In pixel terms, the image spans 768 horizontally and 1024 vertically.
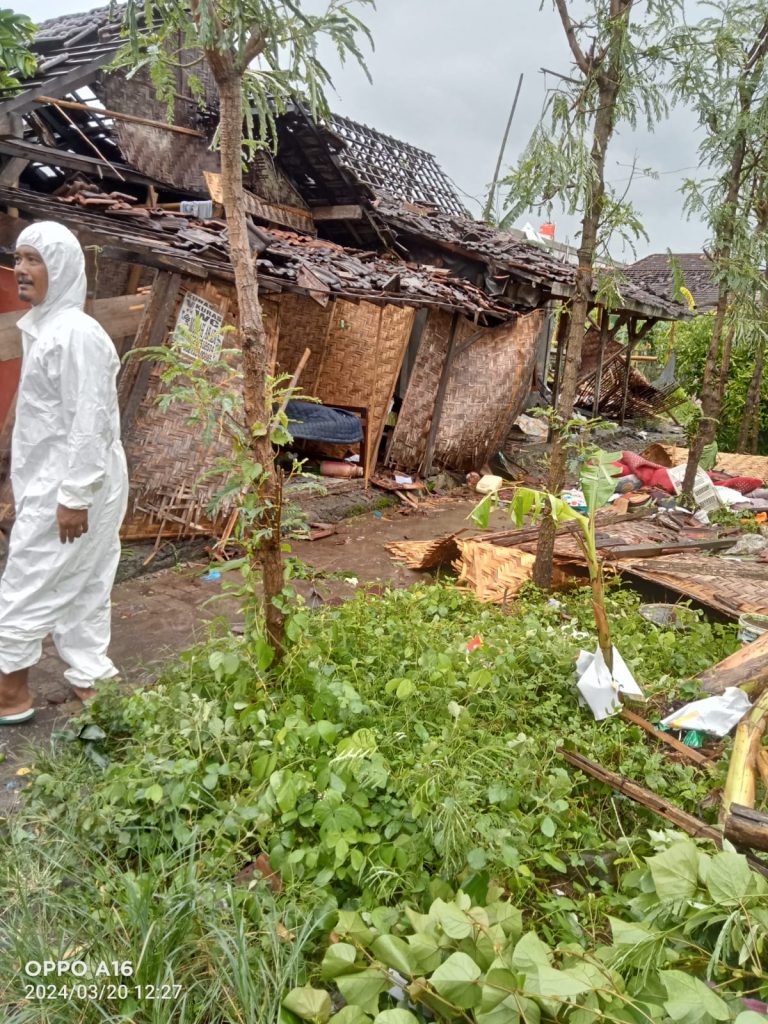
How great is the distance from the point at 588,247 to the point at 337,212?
7.12m

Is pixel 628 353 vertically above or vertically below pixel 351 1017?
above

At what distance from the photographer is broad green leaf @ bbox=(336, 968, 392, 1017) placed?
5.72 feet

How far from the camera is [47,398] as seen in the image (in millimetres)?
3307

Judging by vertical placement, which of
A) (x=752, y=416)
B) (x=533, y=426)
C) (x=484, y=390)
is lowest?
(x=533, y=426)

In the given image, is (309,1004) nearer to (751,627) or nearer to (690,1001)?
(690,1001)

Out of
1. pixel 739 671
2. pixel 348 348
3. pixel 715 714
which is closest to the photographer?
pixel 715 714

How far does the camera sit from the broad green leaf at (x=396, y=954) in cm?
177

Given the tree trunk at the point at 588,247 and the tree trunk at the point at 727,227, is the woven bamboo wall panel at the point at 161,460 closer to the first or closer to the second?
the tree trunk at the point at 588,247

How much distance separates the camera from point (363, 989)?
5.75ft

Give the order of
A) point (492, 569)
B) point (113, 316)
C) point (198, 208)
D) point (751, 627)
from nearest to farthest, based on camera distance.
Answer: point (751, 627) → point (492, 569) → point (113, 316) → point (198, 208)

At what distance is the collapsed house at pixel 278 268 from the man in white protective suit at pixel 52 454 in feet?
3.46

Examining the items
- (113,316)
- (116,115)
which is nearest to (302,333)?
(113,316)

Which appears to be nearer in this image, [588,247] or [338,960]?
[338,960]

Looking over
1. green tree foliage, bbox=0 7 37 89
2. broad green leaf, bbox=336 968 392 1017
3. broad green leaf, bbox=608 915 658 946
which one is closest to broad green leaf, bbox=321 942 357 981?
broad green leaf, bbox=336 968 392 1017
